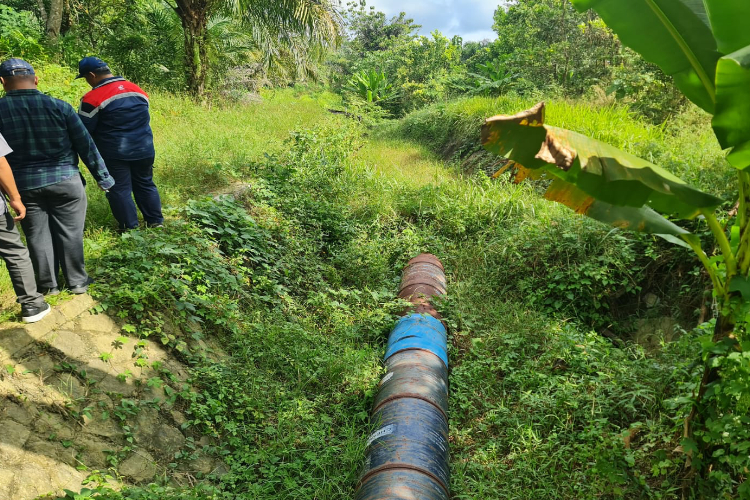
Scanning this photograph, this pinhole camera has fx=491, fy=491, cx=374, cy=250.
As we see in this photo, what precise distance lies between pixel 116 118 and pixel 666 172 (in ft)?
14.7

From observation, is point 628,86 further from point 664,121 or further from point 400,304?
point 400,304

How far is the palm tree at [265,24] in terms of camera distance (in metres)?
9.78

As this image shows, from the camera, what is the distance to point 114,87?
15.0 feet

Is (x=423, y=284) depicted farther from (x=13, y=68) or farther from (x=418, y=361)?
(x=13, y=68)

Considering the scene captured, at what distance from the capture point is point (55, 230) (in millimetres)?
3752

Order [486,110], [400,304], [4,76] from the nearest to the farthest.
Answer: [4,76]
[400,304]
[486,110]

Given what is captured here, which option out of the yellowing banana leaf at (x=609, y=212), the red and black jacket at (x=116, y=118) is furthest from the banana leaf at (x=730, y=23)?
the red and black jacket at (x=116, y=118)

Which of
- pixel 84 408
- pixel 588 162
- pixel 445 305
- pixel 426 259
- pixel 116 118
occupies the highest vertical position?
pixel 588 162

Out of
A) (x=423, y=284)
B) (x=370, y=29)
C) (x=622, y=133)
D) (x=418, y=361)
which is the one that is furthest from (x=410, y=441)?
(x=370, y=29)

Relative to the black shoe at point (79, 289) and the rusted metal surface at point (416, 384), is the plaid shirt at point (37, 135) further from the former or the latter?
the rusted metal surface at point (416, 384)

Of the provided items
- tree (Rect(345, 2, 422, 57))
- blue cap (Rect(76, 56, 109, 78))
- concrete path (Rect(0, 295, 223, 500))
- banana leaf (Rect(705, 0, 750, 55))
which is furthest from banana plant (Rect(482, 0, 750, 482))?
tree (Rect(345, 2, 422, 57))

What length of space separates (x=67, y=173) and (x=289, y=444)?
8.66 feet

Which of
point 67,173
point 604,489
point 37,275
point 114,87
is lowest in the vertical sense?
point 604,489

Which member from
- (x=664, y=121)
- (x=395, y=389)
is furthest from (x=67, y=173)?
(x=664, y=121)
